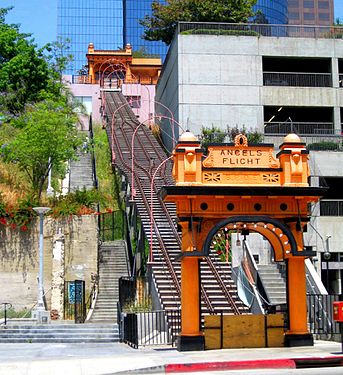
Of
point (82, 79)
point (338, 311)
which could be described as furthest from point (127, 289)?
point (82, 79)

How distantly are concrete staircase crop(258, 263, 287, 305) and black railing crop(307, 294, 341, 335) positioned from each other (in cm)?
236

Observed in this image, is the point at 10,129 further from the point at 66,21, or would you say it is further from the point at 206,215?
the point at 66,21

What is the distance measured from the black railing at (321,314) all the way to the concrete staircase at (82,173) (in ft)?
85.0

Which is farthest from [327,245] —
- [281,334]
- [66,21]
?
[66,21]

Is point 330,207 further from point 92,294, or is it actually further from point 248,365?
point 248,365

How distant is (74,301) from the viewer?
113 feet

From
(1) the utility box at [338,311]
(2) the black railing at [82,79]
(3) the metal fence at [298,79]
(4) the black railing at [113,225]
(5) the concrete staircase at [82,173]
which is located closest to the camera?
(1) the utility box at [338,311]

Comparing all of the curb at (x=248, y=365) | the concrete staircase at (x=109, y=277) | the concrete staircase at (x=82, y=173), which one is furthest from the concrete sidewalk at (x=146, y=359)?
the concrete staircase at (x=82, y=173)

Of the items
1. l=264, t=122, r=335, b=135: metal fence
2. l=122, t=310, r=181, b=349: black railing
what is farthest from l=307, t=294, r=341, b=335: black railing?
l=264, t=122, r=335, b=135: metal fence

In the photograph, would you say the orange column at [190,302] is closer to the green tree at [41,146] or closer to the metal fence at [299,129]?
the green tree at [41,146]

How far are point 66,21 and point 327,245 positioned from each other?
151 m

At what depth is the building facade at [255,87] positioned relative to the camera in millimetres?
46906

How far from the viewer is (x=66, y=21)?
592 feet

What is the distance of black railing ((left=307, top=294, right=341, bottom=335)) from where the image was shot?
25.3 m
